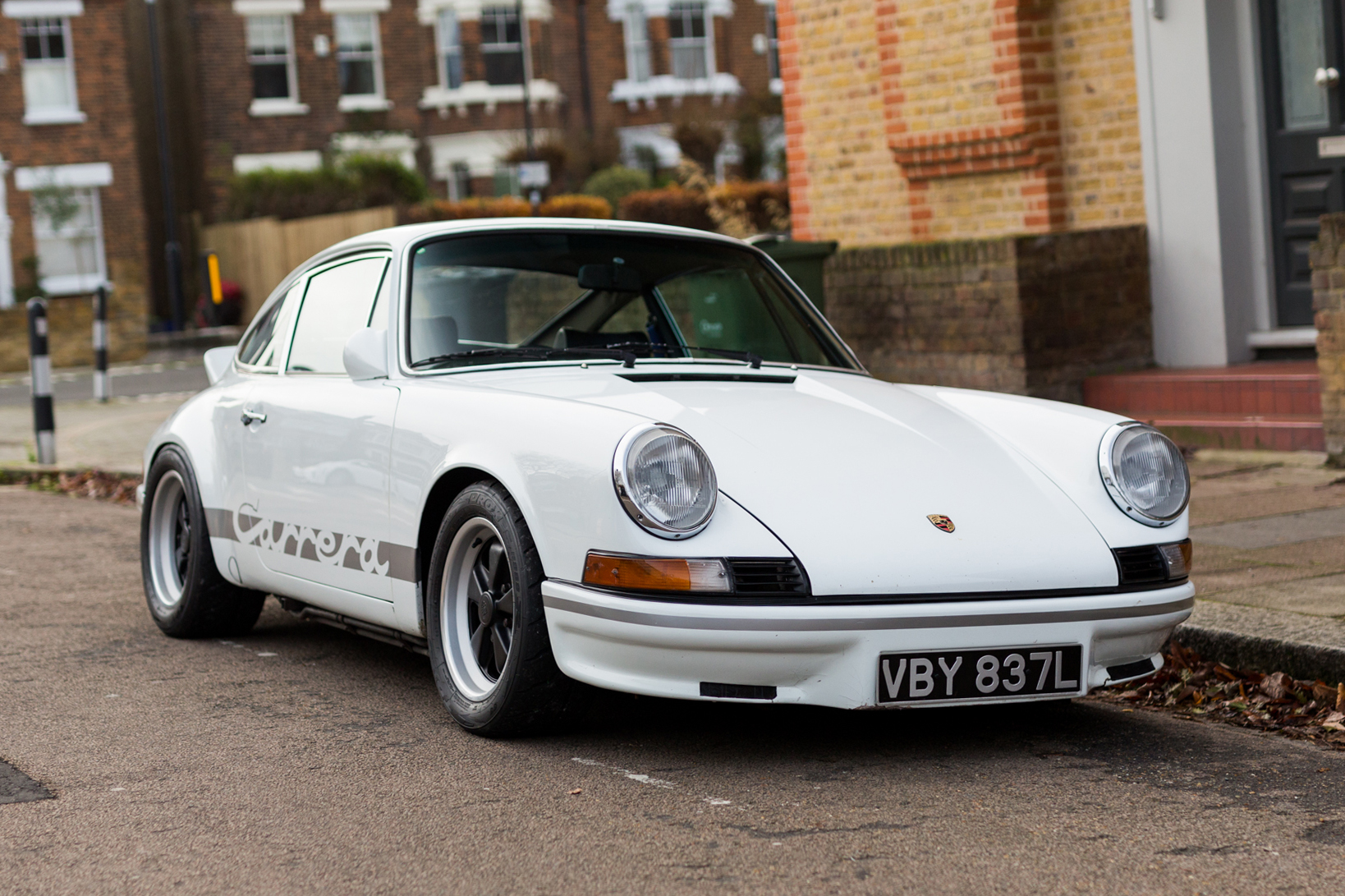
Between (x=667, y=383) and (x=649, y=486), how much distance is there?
76cm

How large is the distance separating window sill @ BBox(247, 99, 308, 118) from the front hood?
31070mm

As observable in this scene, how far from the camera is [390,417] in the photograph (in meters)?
4.59

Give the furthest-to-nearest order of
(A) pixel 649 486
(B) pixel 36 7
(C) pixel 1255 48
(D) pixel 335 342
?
(B) pixel 36 7 → (C) pixel 1255 48 → (D) pixel 335 342 → (A) pixel 649 486

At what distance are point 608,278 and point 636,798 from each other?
2.03m

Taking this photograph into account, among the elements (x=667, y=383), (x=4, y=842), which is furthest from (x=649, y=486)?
(x=4, y=842)

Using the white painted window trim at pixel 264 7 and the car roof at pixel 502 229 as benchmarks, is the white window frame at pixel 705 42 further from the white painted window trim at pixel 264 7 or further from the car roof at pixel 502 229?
the car roof at pixel 502 229

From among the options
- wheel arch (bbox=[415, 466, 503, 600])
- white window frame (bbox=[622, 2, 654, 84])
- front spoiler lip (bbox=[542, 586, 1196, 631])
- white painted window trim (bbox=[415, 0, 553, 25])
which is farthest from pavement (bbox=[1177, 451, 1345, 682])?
white window frame (bbox=[622, 2, 654, 84])

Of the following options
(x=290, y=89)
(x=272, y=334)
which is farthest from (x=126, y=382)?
(x=272, y=334)

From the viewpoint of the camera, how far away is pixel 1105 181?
9992 mm

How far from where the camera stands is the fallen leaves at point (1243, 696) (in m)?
4.30

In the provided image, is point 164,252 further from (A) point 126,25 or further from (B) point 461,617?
(B) point 461,617

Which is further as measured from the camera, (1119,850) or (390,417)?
(390,417)

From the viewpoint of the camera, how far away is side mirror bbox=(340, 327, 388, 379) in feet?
15.7

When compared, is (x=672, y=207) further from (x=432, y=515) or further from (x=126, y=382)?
(x=432, y=515)
